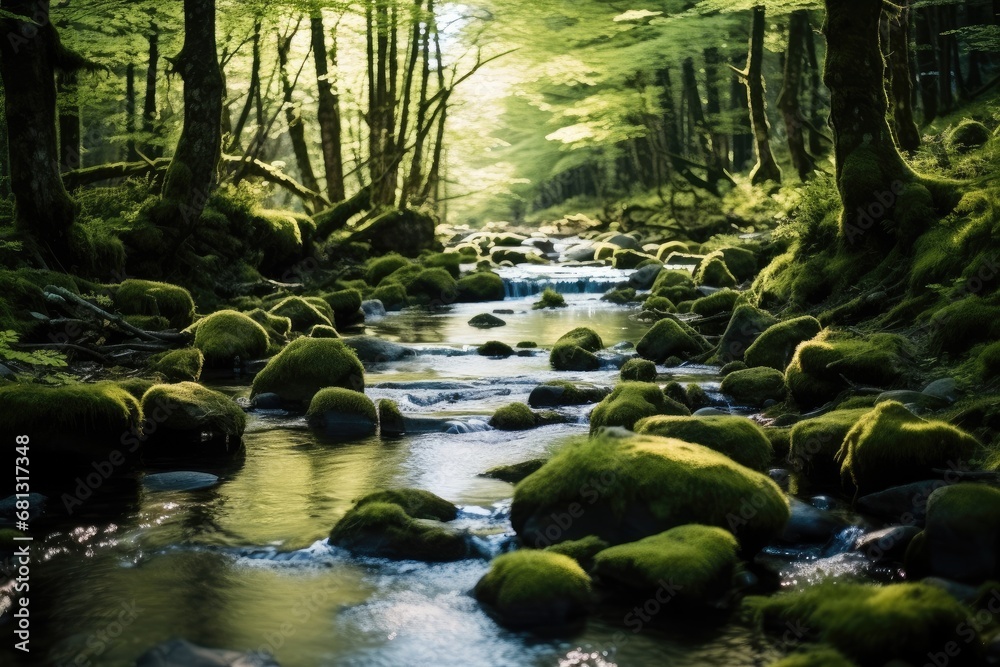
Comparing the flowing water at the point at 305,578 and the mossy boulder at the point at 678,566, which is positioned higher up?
the mossy boulder at the point at 678,566

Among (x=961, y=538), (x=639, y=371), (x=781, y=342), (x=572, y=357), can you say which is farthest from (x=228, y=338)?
(x=961, y=538)

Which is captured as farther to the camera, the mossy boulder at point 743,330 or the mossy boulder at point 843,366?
the mossy boulder at point 743,330

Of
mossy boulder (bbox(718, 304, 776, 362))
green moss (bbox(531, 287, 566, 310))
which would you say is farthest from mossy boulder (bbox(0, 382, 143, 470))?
green moss (bbox(531, 287, 566, 310))

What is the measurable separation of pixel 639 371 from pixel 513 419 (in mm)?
2394

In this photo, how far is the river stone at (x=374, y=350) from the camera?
12.6 m

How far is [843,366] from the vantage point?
8.20m

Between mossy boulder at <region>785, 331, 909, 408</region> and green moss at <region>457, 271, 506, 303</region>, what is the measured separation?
13.3 metres

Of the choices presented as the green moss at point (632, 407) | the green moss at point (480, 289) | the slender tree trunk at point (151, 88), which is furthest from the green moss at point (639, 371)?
the slender tree trunk at point (151, 88)

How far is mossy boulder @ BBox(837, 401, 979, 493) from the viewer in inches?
227

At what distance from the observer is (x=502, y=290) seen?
865 inches

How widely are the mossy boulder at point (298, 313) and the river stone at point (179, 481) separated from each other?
7058mm

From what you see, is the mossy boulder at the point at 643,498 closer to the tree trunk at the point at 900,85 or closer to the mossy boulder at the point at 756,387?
the mossy boulder at the point at 756,387

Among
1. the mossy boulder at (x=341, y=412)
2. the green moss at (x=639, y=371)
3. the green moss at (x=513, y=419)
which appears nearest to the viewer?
the green moss at (x=513, y=419)

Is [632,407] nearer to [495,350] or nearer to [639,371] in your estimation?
[639,371]
